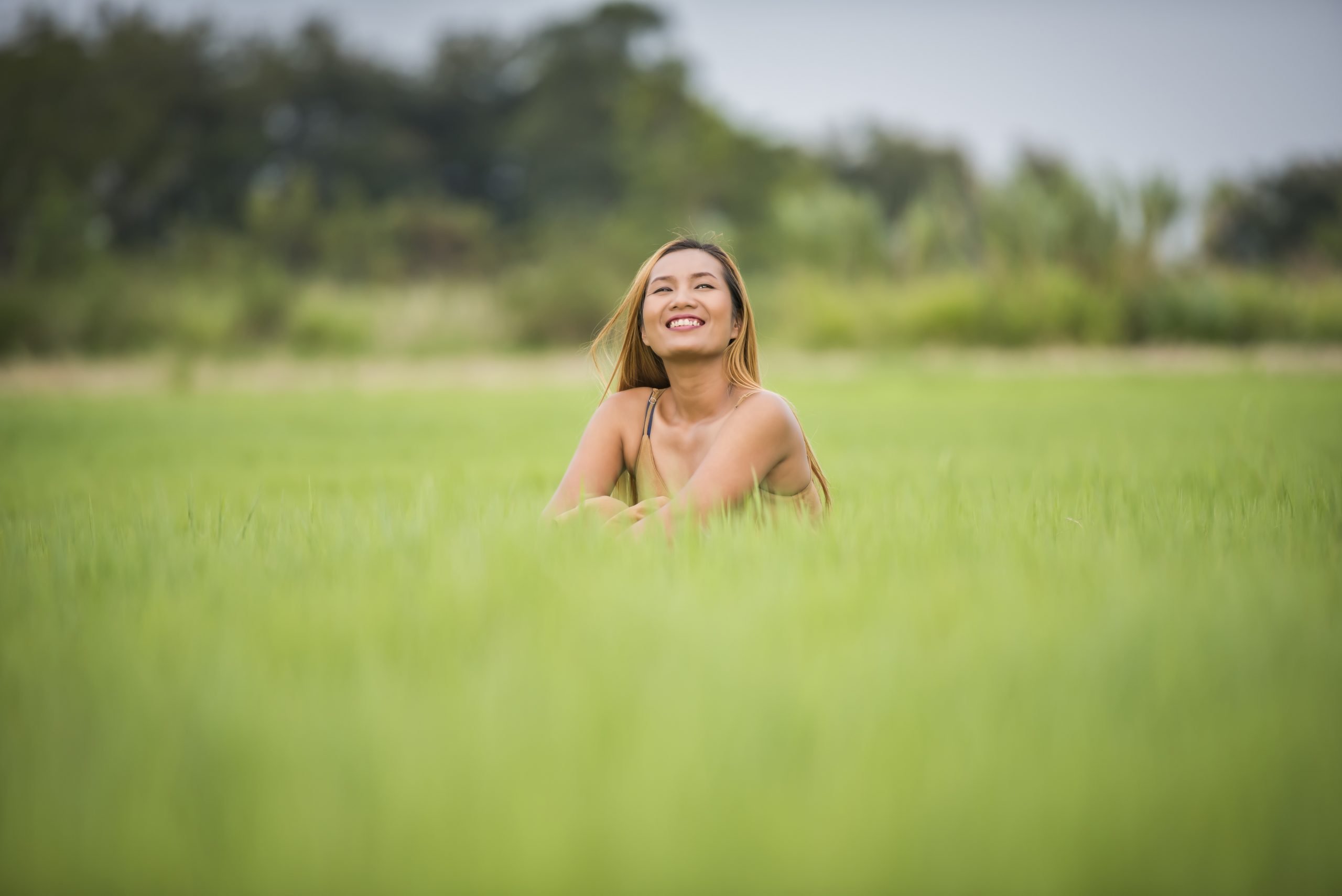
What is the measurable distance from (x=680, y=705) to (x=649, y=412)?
71.2 inches

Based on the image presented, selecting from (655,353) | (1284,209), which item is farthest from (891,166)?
(655,353)

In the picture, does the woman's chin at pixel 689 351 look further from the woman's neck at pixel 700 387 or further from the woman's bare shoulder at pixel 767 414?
the woman's bare shoulder at pixel 767 414

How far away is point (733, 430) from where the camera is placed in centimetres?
240

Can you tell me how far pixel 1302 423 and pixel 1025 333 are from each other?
31.8ft

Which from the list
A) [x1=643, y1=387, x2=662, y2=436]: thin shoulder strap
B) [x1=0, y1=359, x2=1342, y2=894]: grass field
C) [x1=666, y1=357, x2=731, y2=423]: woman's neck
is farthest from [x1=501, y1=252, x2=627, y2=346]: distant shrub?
[x1=0, y1=359, x2=1342, y2=894]: grass field

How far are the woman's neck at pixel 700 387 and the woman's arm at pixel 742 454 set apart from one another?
0.95 ft

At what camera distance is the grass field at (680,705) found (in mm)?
873

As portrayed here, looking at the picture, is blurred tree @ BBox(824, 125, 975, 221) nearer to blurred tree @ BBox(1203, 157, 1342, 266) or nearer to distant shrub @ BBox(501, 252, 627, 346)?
blurred tree @ BBox(1203, 157, 1342, 266)

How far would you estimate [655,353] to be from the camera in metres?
2.99

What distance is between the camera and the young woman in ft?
7.97

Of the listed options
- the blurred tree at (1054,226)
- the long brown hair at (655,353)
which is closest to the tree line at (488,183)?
the blurred tree at (1054,226)

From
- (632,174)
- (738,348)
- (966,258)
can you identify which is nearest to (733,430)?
(738,348)

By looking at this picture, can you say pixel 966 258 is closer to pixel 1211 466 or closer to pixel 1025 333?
pixel 1025 333

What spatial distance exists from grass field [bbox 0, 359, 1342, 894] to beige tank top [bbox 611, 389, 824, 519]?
0.18 meters
